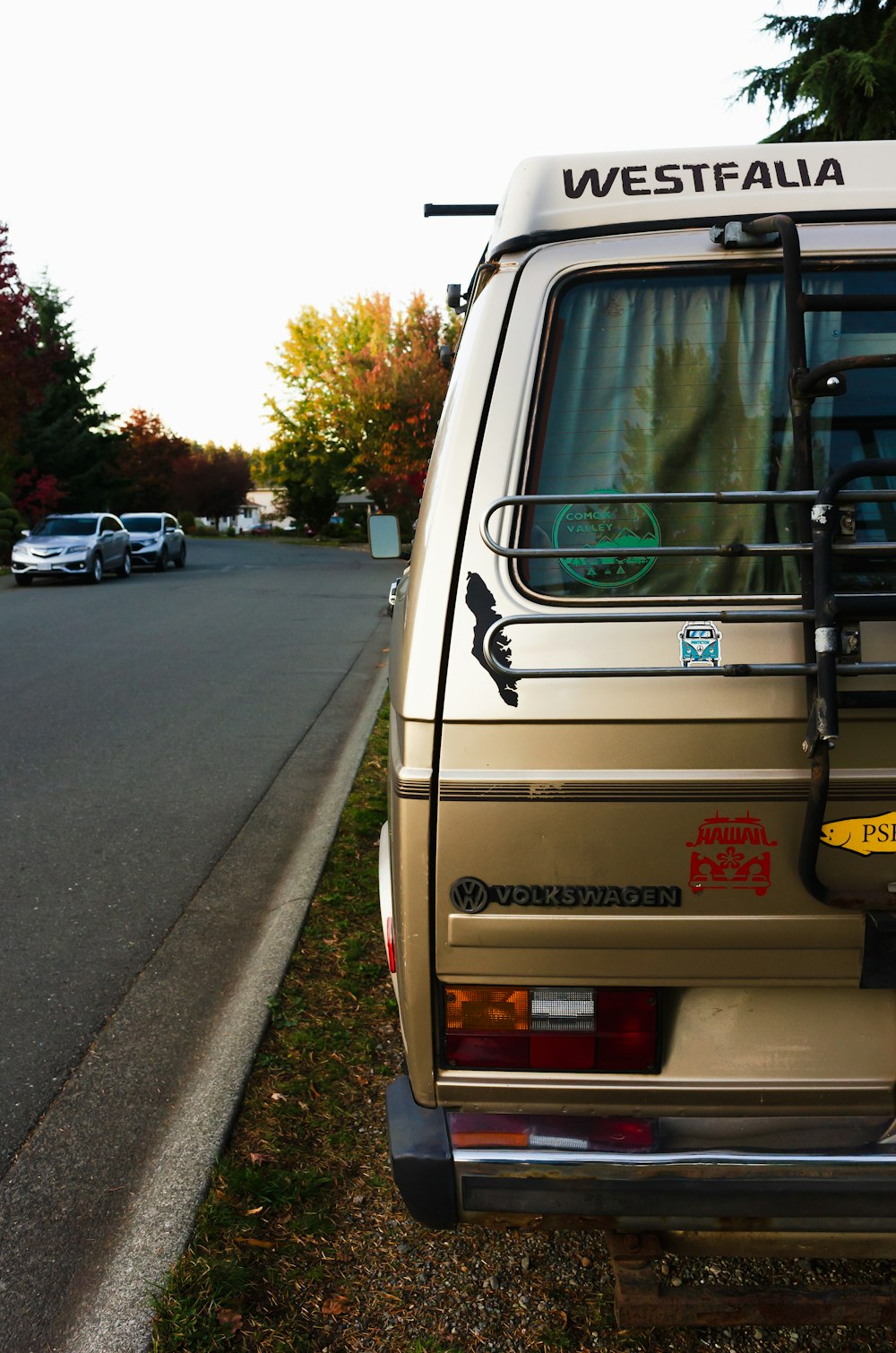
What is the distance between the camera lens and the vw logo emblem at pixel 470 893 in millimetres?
2092

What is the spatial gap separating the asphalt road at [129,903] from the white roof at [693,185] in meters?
2.51

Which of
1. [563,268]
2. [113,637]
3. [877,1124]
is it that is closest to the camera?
[877,1124]

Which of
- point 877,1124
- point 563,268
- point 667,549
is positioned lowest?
point 877,1124

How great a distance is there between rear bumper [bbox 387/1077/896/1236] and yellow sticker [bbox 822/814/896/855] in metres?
0.52

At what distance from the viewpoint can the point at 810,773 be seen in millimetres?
1985

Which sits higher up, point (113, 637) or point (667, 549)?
point (667, 549)

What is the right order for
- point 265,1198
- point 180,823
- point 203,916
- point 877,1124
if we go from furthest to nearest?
point 180,823 < point 203,916 < point 265,1198 < point 877,1124

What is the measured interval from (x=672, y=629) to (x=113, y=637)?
12.5 meters

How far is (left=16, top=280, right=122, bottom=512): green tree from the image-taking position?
4481 centimetres

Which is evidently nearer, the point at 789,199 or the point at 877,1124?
the point at 877,1124

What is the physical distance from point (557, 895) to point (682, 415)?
97 centimetres

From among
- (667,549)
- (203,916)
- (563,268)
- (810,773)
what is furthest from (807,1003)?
(203,916)

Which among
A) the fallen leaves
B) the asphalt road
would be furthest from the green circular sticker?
the asphalt road

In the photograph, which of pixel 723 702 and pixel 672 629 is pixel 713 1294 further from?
pixel 672 629
